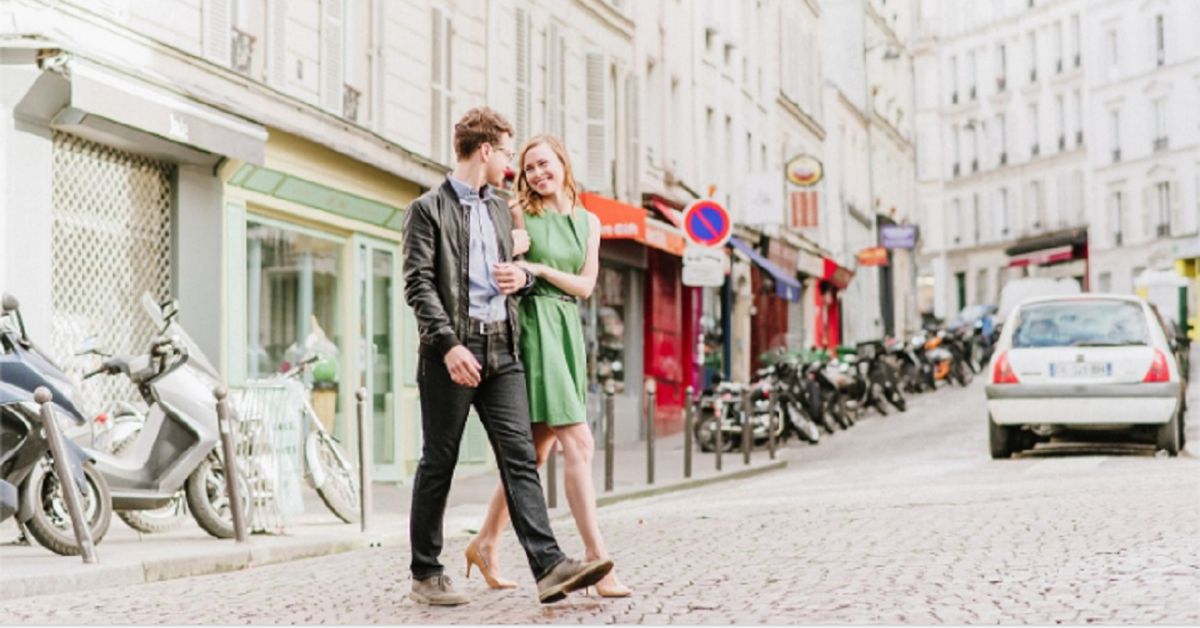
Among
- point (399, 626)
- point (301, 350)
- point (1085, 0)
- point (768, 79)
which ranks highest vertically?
point (1085, 0)

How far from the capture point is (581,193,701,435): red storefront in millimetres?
26469

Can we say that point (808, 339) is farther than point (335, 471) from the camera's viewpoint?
Yes

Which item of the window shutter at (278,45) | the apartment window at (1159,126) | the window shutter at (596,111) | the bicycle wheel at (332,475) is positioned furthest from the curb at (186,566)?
the apartment window at (1159,126)

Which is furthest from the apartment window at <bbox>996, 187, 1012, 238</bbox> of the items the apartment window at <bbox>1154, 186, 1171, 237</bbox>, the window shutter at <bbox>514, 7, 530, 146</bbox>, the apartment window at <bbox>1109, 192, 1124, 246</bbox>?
the window shutter at <bbox>514, 7, 530, 146</bbox>

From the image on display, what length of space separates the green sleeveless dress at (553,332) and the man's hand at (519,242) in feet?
0.15

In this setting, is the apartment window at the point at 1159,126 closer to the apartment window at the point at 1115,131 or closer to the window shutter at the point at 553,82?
the apartment window at the point at 1115,131

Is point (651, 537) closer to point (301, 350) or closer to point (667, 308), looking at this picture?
point (301, 350)

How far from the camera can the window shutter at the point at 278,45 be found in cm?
1633

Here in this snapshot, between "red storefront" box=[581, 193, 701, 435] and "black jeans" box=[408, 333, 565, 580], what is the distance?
18017 millimetres

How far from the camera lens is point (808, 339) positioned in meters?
43.9

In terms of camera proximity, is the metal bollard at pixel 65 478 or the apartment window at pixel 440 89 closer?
the metal bollard at pixel 65 478

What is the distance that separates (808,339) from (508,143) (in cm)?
3717

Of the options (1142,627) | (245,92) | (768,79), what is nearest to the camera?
(1142,627)

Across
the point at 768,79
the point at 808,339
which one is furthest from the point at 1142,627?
the point at 808,339
